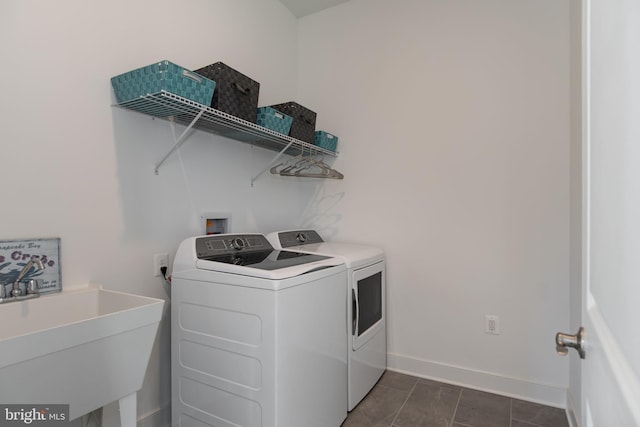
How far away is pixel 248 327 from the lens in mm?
1382

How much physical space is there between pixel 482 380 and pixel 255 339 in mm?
1638

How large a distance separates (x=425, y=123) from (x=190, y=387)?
2.16 meters

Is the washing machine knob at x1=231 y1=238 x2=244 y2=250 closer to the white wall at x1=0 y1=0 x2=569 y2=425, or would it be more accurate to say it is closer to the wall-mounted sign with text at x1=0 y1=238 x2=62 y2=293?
the white wall at x1=0 y1=0 x2=569 y2=425

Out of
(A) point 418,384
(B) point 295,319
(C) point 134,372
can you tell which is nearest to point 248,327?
(B) point 295,319

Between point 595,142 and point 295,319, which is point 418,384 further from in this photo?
point 595,142

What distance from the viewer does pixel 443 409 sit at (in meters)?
1.92

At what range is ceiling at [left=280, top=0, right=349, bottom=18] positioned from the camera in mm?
2658

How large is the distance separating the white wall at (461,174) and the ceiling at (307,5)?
100 millimetres

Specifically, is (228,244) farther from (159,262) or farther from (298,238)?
(298,238)

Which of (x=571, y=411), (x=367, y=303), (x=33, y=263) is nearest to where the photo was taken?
(x=33, y=263)

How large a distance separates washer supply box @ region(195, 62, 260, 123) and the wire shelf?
6 cm
